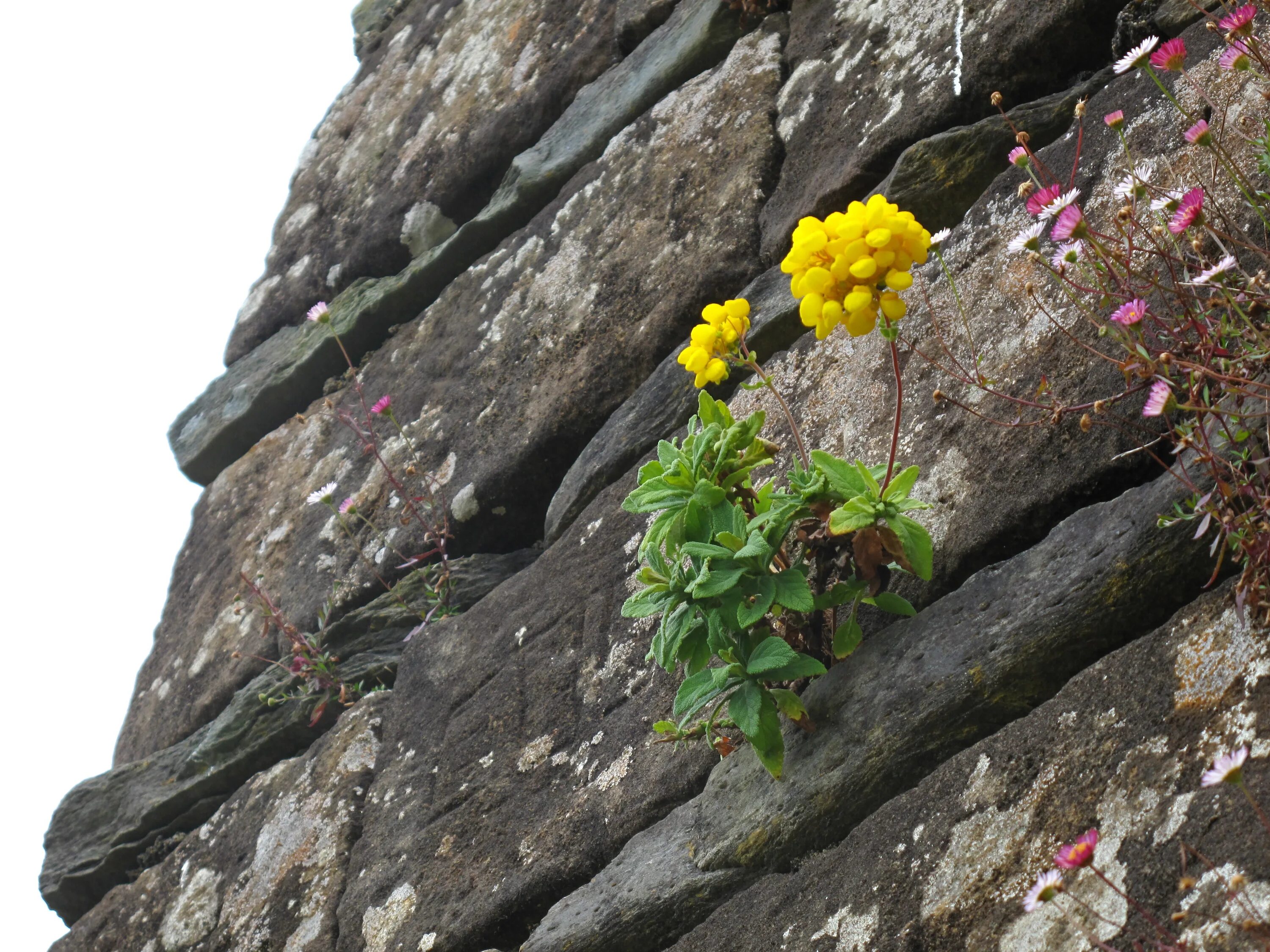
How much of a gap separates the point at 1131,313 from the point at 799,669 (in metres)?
0.79

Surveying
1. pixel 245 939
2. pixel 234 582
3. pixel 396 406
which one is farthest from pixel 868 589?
pixel 234 582

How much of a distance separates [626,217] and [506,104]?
132 centimetres

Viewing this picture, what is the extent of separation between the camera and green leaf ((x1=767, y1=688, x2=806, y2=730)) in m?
1.93

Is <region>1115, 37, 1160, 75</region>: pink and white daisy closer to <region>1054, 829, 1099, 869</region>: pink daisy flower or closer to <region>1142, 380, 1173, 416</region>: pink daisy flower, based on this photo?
<region>1142, 380, 1173, 416</region>: pink daisy flower

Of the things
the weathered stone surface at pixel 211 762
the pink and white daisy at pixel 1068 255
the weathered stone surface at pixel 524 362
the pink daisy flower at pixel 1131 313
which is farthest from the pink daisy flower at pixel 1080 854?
the weathered stone surface at pixel 211 762

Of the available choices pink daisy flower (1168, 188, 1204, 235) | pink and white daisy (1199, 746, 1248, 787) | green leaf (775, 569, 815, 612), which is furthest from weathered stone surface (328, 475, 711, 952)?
pink daisy flower (1168, 188, 1204, 235)

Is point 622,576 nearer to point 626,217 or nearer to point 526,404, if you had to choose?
point 526,404

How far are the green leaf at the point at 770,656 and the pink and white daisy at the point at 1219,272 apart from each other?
858 millimetres

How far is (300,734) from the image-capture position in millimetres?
3729

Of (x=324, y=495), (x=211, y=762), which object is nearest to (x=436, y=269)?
(x=324, y=495)

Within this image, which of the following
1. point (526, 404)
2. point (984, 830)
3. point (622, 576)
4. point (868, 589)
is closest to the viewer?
point (984, 830)

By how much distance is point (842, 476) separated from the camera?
1.88m

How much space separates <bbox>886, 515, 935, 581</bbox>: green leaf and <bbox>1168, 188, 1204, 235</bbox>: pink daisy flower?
2.01ft

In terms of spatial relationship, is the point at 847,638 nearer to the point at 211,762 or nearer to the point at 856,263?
the point at 856,263
